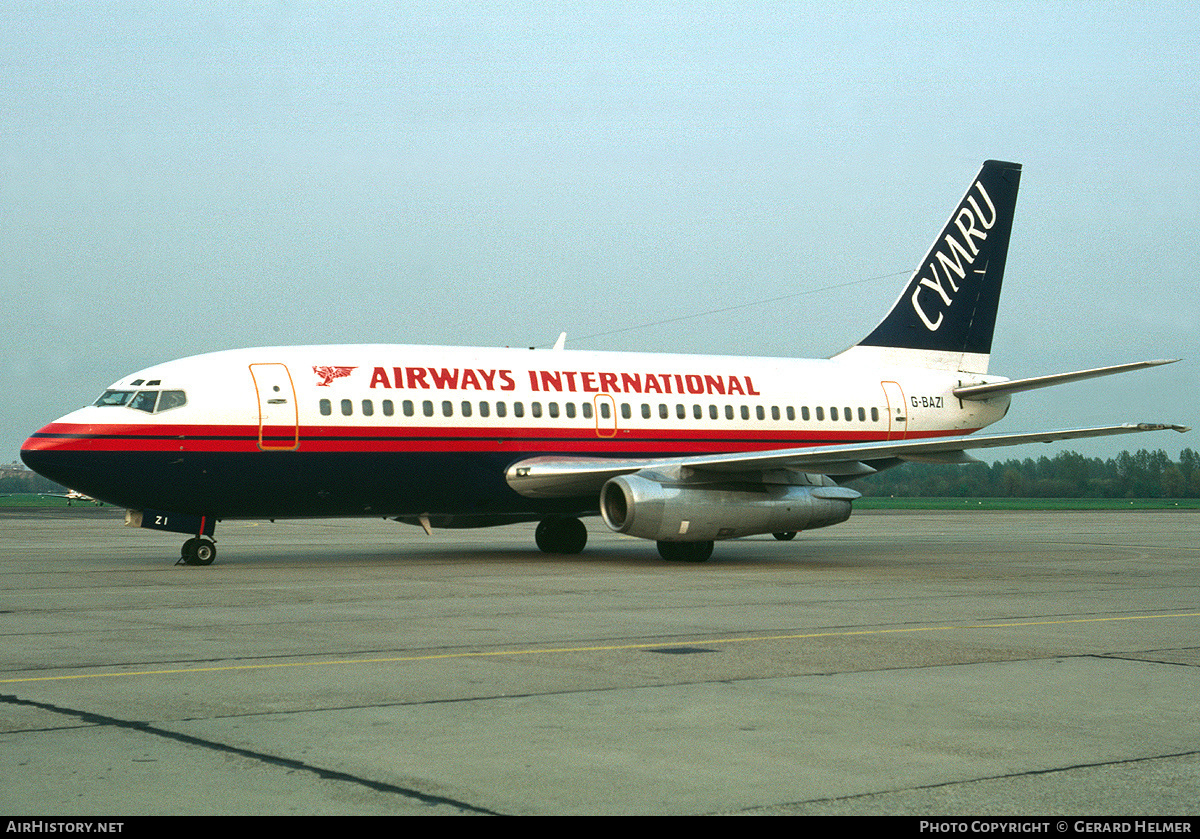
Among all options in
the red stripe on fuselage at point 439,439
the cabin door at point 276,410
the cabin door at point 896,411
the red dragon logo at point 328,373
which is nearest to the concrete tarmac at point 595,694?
the red stripe on fuselage at point 439,439

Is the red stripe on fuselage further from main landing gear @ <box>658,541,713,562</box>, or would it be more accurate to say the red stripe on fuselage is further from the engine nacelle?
main landing gear @ <box>658,541,713,562</box>

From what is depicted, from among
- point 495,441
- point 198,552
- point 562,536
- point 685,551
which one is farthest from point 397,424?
point 685,551

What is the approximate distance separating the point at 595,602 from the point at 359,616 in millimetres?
3178

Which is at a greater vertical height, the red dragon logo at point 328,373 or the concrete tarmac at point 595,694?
the red dragon logo at point 328,373

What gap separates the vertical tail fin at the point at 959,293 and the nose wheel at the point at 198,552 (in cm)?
1547

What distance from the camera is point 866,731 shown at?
7.98 metres

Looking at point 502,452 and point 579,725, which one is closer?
point 579,725

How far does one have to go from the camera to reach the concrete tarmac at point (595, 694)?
6.47 metres

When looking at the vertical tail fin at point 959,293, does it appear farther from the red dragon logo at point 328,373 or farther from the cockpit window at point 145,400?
the cockpit window at point 145,400

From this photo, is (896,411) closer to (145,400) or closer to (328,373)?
(328,373)
